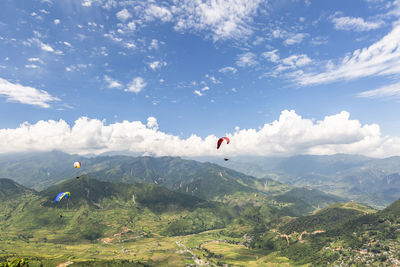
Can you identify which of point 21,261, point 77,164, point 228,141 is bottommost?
point 21,261

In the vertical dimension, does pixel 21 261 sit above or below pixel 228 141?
below

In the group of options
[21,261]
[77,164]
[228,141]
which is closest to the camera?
[21,261]

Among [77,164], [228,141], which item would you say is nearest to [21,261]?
[228,141]

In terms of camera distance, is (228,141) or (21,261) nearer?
(21,261)

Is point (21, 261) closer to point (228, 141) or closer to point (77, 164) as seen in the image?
point (228, 141)

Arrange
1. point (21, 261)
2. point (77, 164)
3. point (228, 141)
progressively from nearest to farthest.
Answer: point (21, 261), point (228, 141), point (77, 164)

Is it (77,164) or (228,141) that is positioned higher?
(228,141)

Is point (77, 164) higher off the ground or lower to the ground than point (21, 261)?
higher

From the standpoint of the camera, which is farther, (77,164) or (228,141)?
(77,164)
